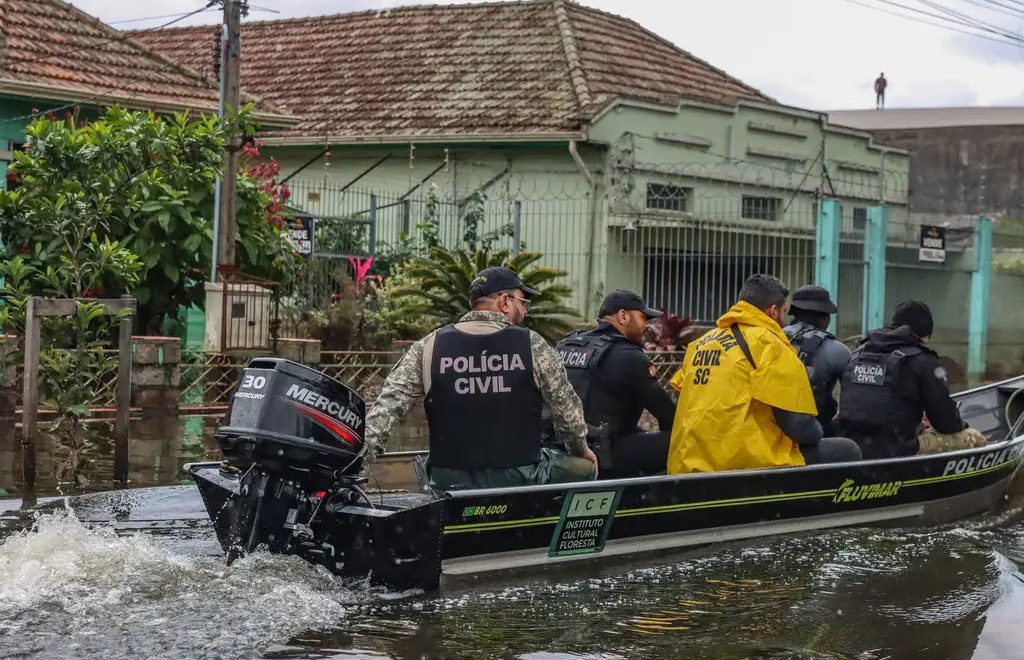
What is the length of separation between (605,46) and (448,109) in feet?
11.8

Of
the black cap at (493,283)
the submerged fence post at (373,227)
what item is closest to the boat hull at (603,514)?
the black cap at (493,283)

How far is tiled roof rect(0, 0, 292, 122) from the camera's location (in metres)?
17.2

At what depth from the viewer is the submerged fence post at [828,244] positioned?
1914 cm

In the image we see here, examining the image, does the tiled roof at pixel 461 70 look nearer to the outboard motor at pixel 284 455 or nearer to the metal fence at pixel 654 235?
the metal fence at pixel 654 235

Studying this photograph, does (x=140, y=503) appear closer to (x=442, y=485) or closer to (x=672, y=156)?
(x=442, y=485)

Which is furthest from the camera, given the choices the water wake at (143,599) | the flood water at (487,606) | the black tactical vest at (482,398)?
the black tactical vest at (482,398)

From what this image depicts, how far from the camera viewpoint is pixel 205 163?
1417 cm

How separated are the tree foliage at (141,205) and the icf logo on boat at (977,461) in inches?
261

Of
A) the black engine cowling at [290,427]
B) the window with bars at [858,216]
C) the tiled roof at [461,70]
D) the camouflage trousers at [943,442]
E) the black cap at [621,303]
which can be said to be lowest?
the camouflage trousers at [943,442]

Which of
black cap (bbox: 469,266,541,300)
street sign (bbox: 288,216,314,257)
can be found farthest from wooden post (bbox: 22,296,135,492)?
street sign (bbox: 288,216,314,257)

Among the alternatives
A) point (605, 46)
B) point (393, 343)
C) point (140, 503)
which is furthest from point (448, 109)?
point (140, 503)

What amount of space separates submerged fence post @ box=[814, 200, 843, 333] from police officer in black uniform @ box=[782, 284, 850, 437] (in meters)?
9.49

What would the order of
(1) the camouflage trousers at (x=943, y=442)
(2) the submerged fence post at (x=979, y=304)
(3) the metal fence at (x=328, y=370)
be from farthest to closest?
(2) the submerged fence post at (x=979, y=304) < (3) the metal fence at (x=328, y=370) < (1) the camouflage trousers at (x=943, y=442)

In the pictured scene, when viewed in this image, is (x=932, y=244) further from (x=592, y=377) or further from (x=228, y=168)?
(x=592, y=377)
